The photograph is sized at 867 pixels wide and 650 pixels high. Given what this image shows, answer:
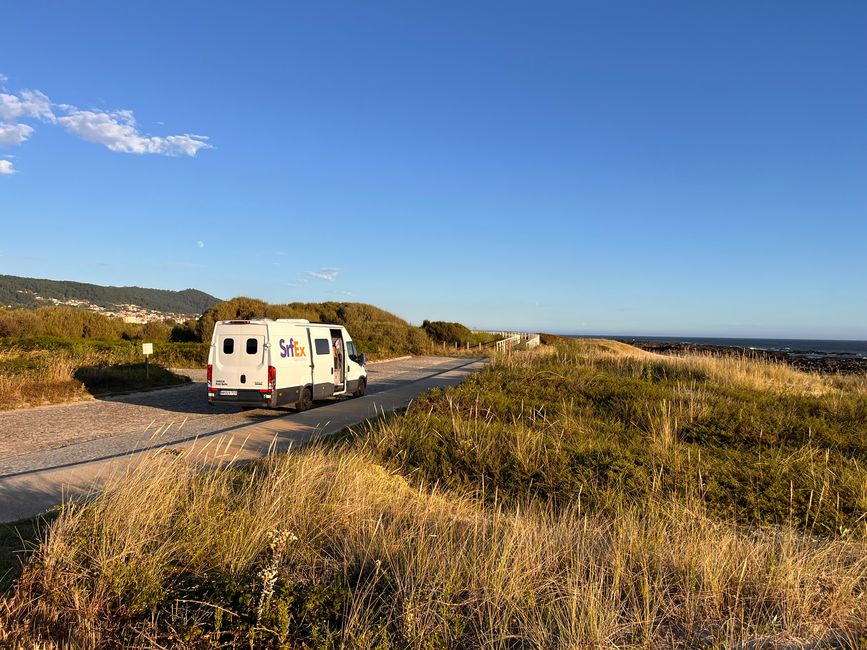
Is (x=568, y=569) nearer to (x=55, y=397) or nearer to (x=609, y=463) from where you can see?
(x=609, y=463)

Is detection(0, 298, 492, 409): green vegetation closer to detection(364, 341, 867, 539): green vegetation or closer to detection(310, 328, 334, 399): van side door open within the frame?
detection(310, 328, 334, 399): van side door open

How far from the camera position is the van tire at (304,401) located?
1405 cm

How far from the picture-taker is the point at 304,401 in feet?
47.0

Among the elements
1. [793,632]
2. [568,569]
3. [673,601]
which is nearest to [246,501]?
[568,569]

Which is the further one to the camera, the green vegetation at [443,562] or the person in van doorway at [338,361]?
the person in van doorway at [338,361]

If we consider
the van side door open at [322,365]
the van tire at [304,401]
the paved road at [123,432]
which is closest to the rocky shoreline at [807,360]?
the van side door open at [322,365]

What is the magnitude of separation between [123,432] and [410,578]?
9.22 meters

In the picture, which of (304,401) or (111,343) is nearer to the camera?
(304,401)

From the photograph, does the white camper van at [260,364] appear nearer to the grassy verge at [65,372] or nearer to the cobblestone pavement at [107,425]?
the cobblestone pavement at [107,425]

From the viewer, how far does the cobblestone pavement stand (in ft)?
28.8

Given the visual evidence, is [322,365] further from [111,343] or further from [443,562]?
[111,343]

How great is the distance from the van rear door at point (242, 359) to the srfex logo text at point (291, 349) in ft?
1.72

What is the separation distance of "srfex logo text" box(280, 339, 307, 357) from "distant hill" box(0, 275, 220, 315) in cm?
6389

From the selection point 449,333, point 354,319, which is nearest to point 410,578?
point 354,319
